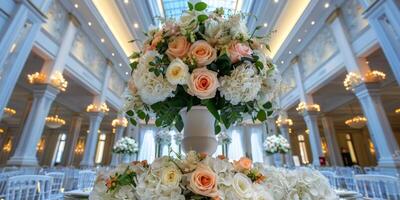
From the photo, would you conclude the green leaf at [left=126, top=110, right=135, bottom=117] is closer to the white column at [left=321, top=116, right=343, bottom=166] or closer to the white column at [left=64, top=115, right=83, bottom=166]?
the white column at [left=321, top=116, right=343, bottom=166]

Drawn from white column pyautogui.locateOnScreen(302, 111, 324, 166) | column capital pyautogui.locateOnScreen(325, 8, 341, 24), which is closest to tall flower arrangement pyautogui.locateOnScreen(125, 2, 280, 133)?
column capital pyautogui.locateOnScreen(325, 8, 341, 24)

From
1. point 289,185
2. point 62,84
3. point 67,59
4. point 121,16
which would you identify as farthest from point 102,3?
point 289,185

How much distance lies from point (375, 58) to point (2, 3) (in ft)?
28.5

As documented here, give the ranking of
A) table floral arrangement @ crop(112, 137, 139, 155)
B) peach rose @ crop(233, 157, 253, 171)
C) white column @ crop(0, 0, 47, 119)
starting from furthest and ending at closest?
table floral arrangement @ crop(112, 137, 139, 155) → white column @ crop(0, 0, 47, 119) → peach rose @ crop(233, 157, 253, 171)

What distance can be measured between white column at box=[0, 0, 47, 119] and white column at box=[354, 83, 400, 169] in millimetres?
7371

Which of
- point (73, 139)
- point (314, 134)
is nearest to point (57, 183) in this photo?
point (73, 139)

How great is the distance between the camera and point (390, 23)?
3.62 m

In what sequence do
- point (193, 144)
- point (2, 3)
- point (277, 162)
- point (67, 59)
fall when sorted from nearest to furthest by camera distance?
point (193, 144)
point (2, 3)
point (67, 59)
point (277, 162)

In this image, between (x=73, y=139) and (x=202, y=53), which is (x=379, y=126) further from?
(x=73, y=139)

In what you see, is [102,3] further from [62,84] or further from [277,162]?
[277,162]

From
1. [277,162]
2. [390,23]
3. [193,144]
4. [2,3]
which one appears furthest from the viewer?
[277,162]

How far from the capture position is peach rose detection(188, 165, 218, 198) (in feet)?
1.97

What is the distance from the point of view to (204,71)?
2.59 ft

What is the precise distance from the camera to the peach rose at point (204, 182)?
600 mm
